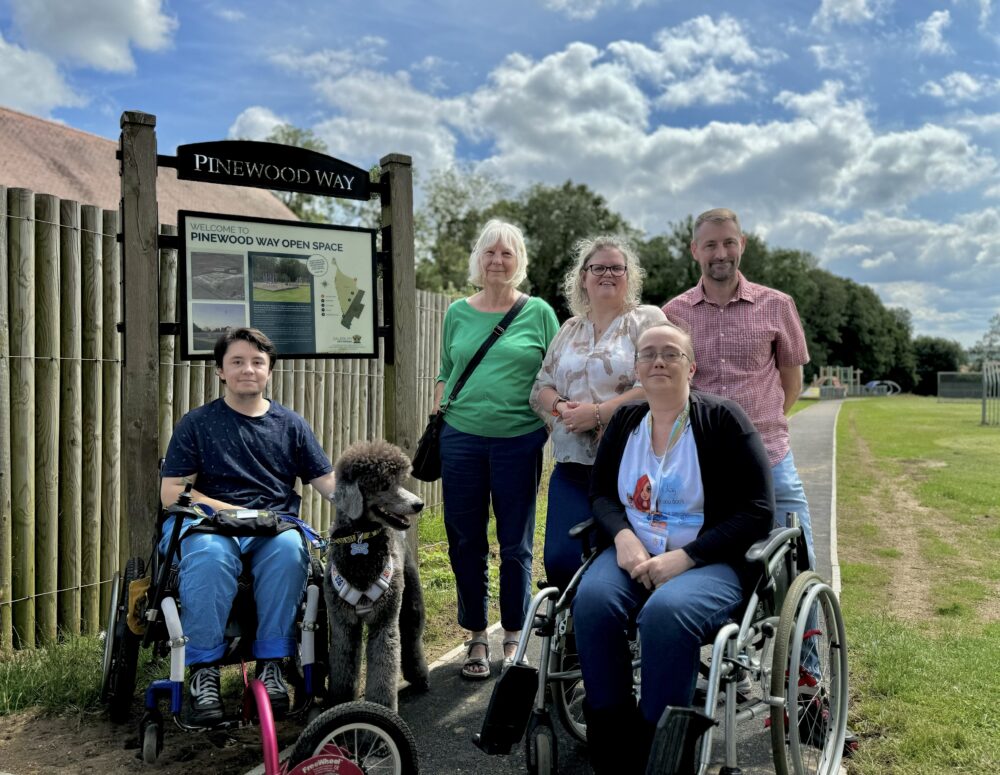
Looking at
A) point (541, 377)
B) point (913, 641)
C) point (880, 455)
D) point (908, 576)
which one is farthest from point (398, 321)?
point (880, 455)

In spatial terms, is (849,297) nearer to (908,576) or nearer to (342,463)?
(908,576)

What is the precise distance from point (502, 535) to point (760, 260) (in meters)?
56.7

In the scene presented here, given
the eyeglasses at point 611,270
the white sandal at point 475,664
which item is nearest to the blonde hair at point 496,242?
the eyeglasses at point 611,270

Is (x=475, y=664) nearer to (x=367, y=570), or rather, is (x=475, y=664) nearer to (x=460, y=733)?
(x=460, y=733)

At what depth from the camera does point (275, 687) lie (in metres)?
3.11

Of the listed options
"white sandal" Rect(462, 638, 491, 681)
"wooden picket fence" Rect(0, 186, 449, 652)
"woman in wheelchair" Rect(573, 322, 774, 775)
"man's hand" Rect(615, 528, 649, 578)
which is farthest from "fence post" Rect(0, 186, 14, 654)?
"man's hand" Rect(615, 528, 649, 578)

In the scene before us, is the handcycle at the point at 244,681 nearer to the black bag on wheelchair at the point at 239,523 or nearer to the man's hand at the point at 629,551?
the black bag on wheelchair at the point at 239,523

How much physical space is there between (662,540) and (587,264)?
57.0 inches

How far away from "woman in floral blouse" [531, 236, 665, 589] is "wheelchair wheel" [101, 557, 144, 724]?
183 centimetres

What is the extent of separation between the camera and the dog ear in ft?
10.7

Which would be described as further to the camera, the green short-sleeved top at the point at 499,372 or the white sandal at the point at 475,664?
the white sandal at the point at 475,664

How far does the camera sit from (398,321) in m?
4.79

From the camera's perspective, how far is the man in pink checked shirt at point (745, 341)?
360 cm

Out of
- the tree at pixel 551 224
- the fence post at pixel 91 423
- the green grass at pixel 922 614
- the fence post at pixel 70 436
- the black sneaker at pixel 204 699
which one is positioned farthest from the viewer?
the tree at pixel 551 224
